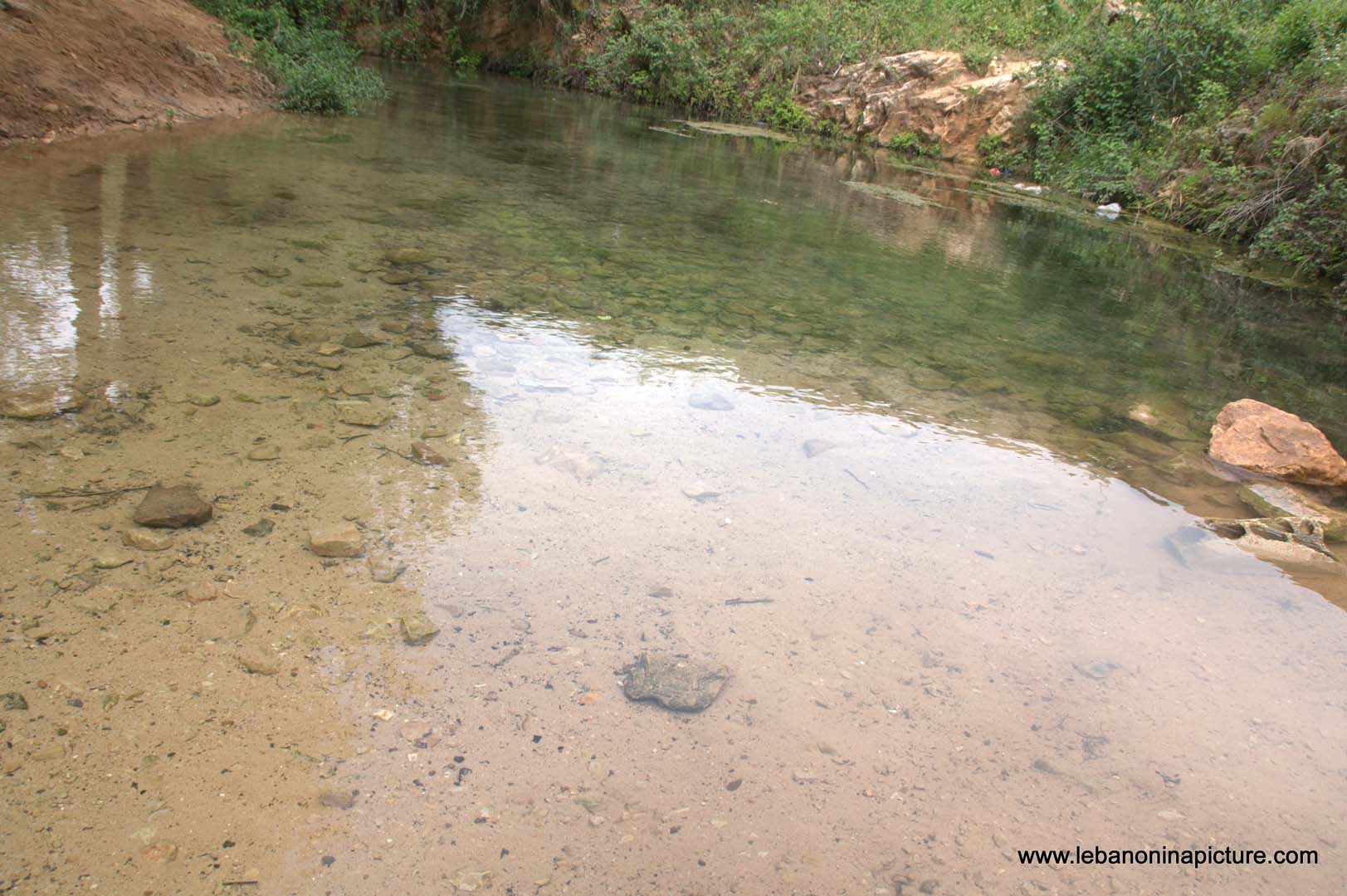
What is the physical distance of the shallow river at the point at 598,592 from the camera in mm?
1631

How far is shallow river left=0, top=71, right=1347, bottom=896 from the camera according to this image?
5.35 ft

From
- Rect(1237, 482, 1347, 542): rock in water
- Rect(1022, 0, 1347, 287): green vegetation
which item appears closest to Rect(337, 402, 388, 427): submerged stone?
Rect(1237, 482, 1347, 542): rock in water

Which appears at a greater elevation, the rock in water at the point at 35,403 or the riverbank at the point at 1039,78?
the riverbank at the point at 1039,78

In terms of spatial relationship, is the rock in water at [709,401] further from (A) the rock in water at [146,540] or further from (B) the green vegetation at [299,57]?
(B) the green vegetation at [299,57]

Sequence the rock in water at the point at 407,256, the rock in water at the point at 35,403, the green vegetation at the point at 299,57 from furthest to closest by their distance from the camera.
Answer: the green vegetation at the point at 299,57
the rock in water at the point at 407,256
the rock in water at the point at 35,403

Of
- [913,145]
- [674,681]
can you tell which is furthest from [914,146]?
[674,681]

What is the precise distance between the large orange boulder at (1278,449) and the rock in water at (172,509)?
4085mm

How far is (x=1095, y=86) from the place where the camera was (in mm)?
13625

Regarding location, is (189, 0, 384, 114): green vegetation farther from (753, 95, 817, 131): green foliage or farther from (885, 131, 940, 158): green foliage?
(885, 131, 940, 158): green foliage

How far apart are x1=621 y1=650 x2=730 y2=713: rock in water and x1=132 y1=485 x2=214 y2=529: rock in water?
4.23 ft

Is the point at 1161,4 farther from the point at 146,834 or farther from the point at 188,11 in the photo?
the point at 146,834

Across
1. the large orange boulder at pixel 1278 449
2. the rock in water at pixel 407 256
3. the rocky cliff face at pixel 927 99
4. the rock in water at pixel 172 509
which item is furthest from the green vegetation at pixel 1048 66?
the rock in water at pixel 172 509

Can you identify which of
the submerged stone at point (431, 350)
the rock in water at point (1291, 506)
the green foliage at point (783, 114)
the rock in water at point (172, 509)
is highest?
the green foliage at point (783, 114)

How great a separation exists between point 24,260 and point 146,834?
3566mm
